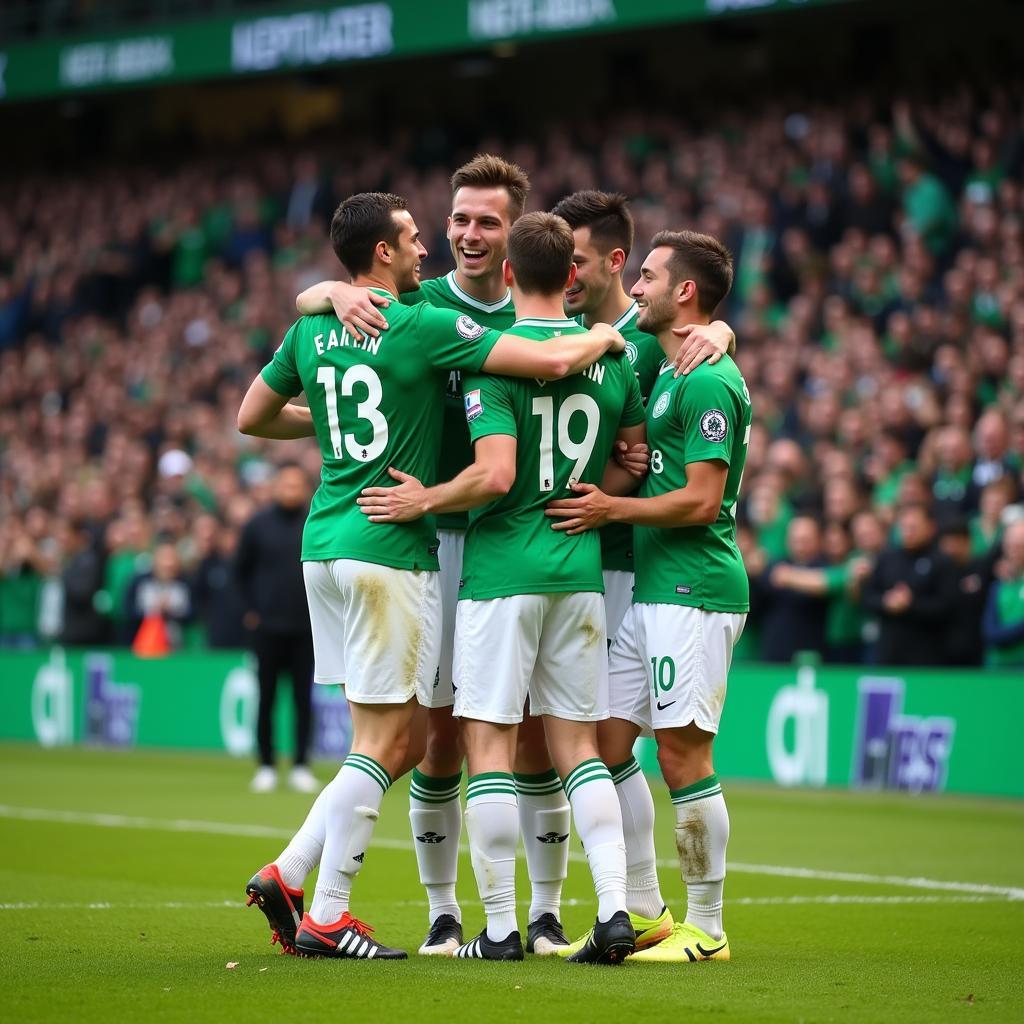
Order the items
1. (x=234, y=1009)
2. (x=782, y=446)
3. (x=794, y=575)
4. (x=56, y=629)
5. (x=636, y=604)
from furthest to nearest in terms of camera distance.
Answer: (x=56, y=629) → (x=782, y=446) → (x=794, y=575) → (x=636, y=604) → (x=234, y=1009)

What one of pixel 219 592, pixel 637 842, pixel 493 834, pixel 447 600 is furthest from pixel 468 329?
pixel 219 592

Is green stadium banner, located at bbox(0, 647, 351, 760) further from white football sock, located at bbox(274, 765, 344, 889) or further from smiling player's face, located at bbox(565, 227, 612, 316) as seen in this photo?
white football sock, located at bbox(274, 765, 344, 889)

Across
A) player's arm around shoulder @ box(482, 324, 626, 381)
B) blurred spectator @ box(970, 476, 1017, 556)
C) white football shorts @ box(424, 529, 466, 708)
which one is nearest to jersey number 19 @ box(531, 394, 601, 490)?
player's arm around shoulder @ box(482, 324, 626, 381)

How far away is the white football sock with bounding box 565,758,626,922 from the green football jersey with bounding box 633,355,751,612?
2.37 ft

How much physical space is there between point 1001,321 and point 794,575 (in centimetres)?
346

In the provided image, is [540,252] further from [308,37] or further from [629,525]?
[308,37]

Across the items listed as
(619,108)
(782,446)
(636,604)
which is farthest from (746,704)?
(619,108)

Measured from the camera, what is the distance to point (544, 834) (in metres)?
6.89

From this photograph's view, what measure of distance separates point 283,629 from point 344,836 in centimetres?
774

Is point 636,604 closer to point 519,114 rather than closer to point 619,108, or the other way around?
point 619,108

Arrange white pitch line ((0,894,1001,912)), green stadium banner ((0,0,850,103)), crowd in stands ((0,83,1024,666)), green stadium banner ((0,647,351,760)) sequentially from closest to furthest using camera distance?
1. white pitch line ((0,894,1001,912))
2. crowd in stands ((0,83,1024,666))
3. green stadium banner ((0,647,351,760))
4. green stadium banner ((0,0,850,103))

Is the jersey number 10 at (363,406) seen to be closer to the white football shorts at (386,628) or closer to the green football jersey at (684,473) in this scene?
the white football shorts at (386,628)

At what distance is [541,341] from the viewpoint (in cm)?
642

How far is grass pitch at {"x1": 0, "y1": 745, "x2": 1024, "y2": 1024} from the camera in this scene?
559 centimetres
